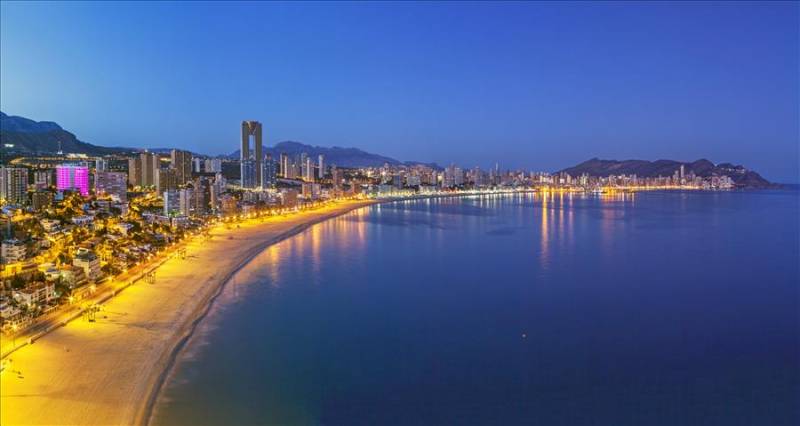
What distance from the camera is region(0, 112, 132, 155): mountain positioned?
60.3 ft

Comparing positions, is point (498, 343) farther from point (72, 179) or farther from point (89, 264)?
point (72, 179)

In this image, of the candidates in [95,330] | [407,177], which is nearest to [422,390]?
[95,330]

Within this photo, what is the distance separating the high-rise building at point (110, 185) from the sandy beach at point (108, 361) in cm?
1162

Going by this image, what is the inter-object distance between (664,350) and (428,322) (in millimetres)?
2193

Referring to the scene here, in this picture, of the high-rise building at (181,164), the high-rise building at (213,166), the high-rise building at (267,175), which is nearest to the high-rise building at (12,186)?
the high-rise building at (181,164)

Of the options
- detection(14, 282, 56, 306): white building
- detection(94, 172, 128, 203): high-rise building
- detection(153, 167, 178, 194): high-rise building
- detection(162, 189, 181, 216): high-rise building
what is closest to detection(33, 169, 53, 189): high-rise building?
detection(94, 172, 128, 203): high-rise building

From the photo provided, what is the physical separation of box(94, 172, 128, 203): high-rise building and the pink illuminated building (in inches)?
12.1

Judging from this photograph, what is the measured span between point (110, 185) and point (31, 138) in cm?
544

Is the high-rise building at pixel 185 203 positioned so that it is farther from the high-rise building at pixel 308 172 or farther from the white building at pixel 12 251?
the high-rise building at pixel 308 172

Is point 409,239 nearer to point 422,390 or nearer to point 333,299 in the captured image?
point 333,299

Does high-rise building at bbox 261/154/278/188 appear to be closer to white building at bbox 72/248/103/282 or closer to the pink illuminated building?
the pink illuminated building

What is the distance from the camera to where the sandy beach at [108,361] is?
3240 mm

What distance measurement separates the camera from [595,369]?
4453 millimetres

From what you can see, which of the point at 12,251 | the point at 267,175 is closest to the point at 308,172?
the point at 267,175
